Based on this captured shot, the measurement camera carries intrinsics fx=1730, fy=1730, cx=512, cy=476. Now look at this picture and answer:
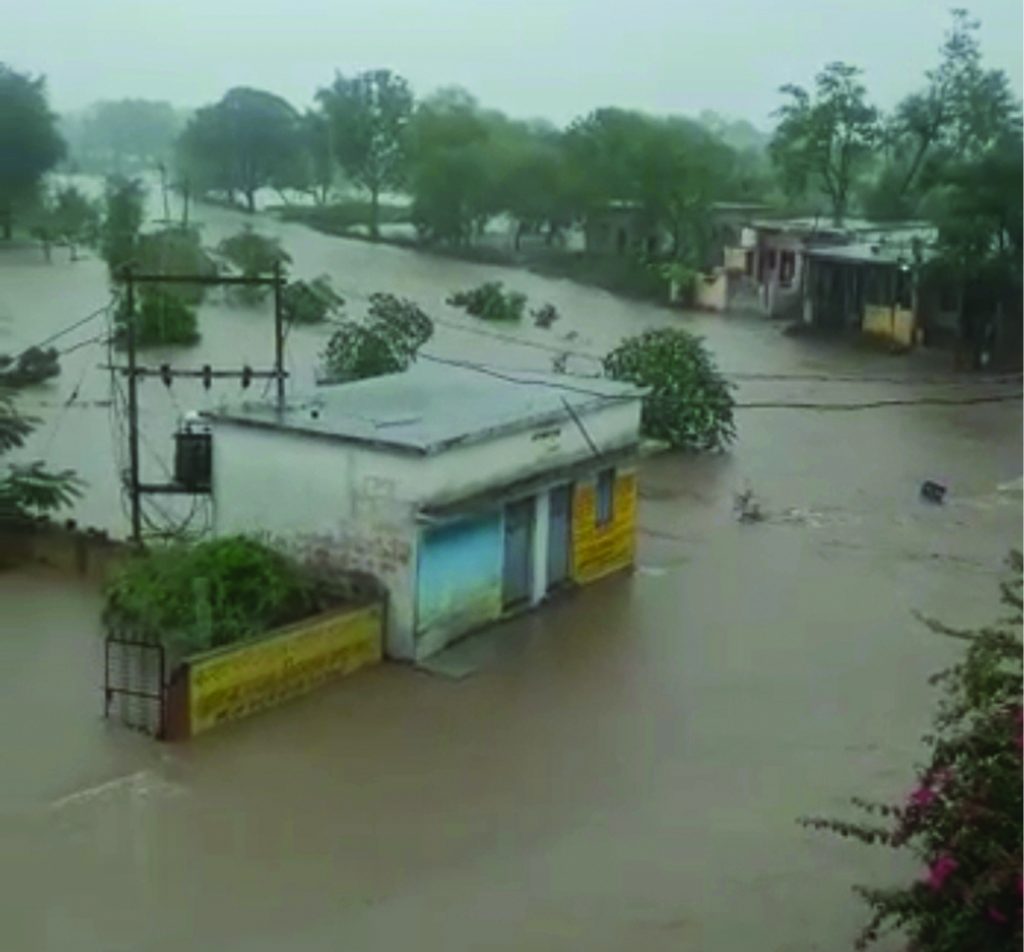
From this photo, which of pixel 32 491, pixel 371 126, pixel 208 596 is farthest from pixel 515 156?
pixel 208 596

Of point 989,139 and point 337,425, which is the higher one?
point 989,139

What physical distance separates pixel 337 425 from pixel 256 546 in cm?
104

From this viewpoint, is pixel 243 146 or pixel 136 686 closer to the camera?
pixel 136 686

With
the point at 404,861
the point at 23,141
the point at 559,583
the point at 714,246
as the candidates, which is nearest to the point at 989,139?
the point at 714,246

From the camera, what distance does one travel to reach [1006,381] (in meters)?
25.3

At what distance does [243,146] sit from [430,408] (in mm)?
36541

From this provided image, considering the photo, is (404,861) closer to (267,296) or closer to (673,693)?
(673,693)

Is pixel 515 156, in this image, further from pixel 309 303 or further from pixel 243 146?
pixel 309 303

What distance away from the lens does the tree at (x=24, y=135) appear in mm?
28125

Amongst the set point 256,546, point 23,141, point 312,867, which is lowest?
point 312,867

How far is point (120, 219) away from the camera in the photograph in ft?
123

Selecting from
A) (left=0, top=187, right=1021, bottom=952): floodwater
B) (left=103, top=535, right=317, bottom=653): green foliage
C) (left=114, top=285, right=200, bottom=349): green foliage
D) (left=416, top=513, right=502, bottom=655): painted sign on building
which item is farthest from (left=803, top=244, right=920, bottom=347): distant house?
(left=103, top=535, right=317, bottom=653): green foliage

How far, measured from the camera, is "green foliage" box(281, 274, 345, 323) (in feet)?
95.1

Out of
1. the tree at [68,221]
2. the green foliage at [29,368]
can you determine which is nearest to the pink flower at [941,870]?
→ the green foliage at [29,368]
